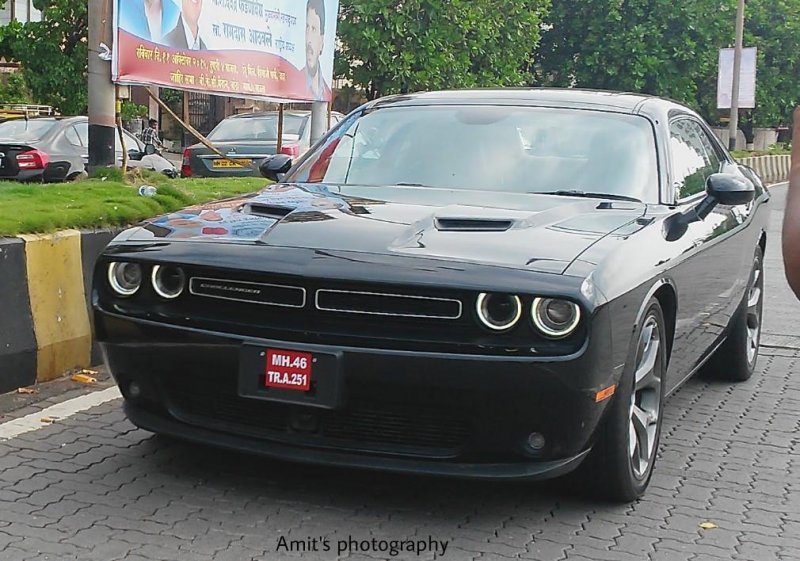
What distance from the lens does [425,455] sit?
153 inches

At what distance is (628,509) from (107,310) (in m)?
1.99

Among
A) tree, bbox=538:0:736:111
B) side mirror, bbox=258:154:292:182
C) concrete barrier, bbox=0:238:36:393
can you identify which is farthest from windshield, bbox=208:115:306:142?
tree, bbox=538:0:736:111

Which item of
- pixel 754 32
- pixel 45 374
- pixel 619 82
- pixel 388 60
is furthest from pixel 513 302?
pixel 754 32

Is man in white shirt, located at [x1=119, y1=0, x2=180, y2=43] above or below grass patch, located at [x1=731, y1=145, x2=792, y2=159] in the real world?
above

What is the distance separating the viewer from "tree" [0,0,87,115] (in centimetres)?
2370

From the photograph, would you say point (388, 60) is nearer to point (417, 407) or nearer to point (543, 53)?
point (543, 53)

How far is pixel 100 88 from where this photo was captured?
8.82 m

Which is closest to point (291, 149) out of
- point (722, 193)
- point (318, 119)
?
point (318, 119)

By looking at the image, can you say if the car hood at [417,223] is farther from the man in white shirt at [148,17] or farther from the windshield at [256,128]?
the windshield at [256,128]

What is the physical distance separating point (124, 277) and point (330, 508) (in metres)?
1.09

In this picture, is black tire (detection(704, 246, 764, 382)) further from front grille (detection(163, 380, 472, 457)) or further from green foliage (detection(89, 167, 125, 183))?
green foliage (detection(89, 167, 125, 183))

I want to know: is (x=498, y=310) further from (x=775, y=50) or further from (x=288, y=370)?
(x=775, y=50)

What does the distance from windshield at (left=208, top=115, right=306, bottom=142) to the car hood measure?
36.5ft

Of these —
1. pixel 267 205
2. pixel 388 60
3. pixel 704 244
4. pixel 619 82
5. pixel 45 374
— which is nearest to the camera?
pixel 267 205
